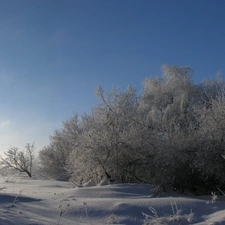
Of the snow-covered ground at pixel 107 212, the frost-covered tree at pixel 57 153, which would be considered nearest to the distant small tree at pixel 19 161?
the frost-covered tree at pixel 57 153

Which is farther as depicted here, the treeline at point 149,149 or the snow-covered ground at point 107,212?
the treeline at point 149,149

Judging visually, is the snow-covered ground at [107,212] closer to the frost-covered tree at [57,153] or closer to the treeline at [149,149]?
the treeline at [149,149]

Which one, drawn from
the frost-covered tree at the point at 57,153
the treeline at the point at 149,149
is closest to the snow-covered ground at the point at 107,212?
the treeline at the point at 149,149

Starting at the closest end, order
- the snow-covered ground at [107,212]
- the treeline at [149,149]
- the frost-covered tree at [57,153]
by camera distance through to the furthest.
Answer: the snow-covered ground at [107,212] → the treeline at [149,149] → the frost-covered tree at [57,153]

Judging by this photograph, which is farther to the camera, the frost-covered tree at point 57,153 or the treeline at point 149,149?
the frost-covered tree at point 57,153

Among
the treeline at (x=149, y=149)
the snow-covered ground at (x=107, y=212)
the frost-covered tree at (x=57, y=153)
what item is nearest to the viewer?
the snow-covered ground at (x=107, y=212)

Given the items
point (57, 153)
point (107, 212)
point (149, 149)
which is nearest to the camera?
point (107, 212)

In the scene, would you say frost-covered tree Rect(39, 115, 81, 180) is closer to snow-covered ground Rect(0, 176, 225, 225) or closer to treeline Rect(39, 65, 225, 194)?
treeline Rect(39, 65, 225, 194)

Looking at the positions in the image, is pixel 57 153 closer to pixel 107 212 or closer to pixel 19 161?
pixel 19 161

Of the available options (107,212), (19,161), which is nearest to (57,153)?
(19,161)

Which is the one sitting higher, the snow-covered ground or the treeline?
the treeline

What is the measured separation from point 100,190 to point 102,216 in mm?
3025

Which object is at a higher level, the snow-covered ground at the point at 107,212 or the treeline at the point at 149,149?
the treeline at the point at 149,149

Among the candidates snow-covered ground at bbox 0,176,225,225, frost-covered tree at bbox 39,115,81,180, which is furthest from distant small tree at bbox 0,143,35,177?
snow-covered ground at bbox 0,176,225,225
